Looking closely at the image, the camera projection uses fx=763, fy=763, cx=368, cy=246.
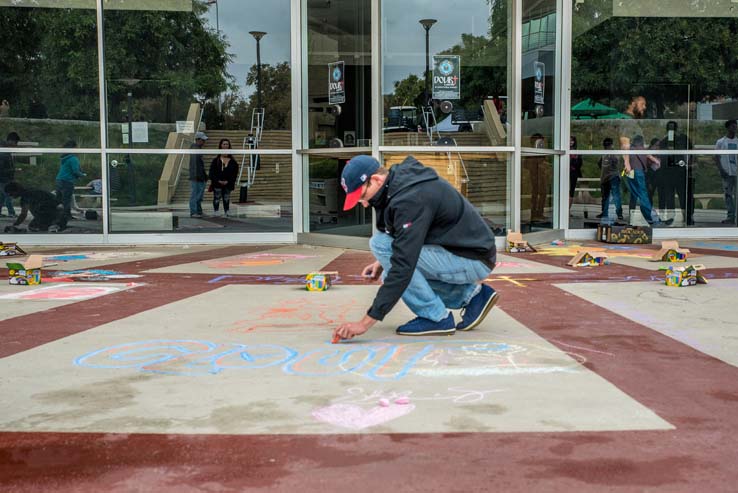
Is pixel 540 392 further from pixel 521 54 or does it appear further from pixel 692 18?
pixel 692 18

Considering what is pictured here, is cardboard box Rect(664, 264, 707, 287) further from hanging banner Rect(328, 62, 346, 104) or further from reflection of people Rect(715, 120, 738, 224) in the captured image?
reflection of people Rect(715, 120, 738, 224)

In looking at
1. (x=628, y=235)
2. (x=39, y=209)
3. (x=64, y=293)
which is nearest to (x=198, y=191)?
(x=39, y=209)

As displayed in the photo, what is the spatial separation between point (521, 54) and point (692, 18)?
354cm

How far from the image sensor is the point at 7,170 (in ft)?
38.1

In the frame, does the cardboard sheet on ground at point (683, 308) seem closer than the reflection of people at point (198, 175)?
Yes

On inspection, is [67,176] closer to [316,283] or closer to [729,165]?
[316,283]

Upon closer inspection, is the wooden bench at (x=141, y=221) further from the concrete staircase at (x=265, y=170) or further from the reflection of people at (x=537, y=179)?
the reflection of people at (x=537, y=179)

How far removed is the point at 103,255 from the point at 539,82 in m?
6.66

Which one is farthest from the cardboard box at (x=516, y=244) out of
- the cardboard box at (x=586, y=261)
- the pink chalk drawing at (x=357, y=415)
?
the pink chalk drawing at (x=357, y=415)

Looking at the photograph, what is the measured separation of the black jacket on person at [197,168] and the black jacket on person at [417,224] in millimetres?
7710

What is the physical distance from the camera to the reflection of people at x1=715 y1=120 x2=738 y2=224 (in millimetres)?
12320

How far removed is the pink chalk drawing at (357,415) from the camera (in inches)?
117

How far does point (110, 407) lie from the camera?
3223 millimetres

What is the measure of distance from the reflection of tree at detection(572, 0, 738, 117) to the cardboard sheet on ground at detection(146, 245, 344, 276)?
17.5ft
